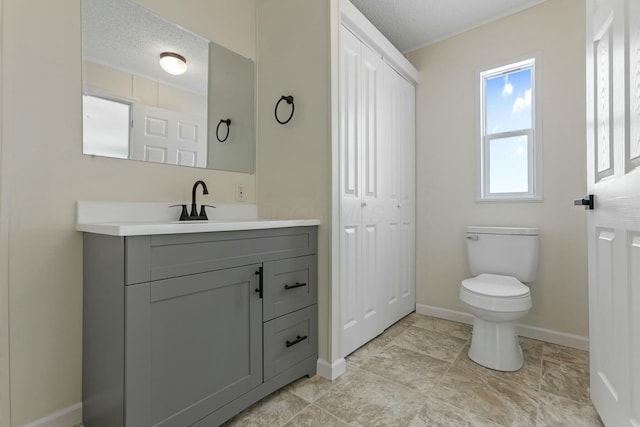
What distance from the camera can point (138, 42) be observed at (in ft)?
5.06

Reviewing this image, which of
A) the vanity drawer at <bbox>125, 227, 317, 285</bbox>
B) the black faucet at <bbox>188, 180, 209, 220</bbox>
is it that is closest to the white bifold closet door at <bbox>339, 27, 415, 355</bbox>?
the vanity drawer at <bbox>125, 227, 317, 285</bbox>

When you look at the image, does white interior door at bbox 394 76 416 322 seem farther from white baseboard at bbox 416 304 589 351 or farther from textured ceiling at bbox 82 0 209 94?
textured ceiling at bbox 82 0 209 94

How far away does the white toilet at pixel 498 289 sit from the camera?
68.0 inches

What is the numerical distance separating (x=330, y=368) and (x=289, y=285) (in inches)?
20.9

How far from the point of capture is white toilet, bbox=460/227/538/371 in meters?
1.73

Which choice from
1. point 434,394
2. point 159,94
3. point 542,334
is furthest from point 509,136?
point 159,94

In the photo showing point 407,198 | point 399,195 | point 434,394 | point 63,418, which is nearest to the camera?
point 63,418

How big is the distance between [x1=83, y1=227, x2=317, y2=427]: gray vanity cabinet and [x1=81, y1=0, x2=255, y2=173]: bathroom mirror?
55cm

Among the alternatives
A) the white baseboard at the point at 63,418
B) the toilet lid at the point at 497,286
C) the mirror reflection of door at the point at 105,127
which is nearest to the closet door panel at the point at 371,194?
the toilet lid at the point at 497,286

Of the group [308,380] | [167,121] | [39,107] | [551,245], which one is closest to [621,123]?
[551,245]

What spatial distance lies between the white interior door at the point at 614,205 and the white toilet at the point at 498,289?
39 centimetres

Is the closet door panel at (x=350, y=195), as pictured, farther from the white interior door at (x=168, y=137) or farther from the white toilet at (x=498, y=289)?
the white interior door at (x=168, y=137)

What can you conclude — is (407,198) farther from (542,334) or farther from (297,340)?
(297,340)

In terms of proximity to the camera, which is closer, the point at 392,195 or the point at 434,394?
the point at 434,394
